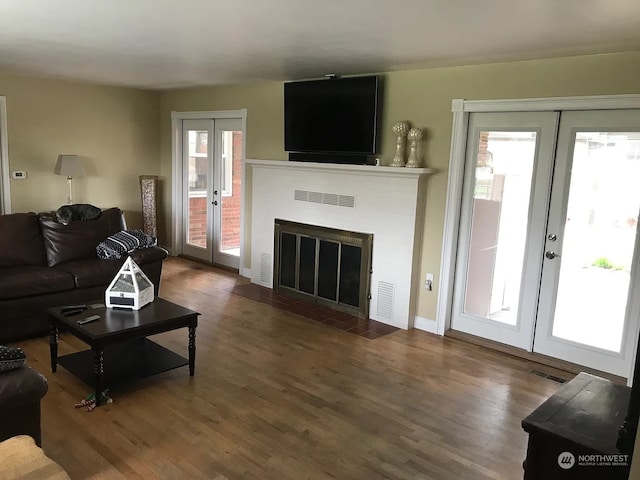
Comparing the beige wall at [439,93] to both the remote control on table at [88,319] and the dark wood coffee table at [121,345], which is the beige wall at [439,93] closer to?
the dark wood coffee table at [121,345]

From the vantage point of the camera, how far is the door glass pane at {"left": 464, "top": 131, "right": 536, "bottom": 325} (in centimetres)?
425

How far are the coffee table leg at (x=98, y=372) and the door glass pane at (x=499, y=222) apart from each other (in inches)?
120

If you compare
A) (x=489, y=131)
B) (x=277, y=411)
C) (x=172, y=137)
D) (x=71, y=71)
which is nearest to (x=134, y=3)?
(x=277, y=411)

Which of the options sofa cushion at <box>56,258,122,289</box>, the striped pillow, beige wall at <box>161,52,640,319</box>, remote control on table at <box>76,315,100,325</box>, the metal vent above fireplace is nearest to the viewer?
remote control on table at <box>76,315,100,325</box>

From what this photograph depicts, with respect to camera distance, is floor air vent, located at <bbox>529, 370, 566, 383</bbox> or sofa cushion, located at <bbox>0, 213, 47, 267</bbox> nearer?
floor air vent, located at <bbox>529, 370, 566, 383</bbox>

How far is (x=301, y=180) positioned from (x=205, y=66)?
1.48m

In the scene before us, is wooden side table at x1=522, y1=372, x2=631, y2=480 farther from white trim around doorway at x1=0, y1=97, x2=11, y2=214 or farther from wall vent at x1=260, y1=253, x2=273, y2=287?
white trim around doorway at x1=0, y1=97, x2=11, y2=214

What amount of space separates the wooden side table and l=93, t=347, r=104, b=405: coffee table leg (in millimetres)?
2400

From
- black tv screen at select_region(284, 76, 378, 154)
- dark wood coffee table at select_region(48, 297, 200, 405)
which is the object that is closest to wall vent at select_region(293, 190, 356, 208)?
black tv screen at select_region(284, 76, 378, 154)

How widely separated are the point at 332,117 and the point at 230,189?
7.07 feet

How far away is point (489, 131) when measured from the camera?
4375 mm

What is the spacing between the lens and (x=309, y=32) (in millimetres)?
3340

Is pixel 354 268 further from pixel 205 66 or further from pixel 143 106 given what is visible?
pixel 143 106

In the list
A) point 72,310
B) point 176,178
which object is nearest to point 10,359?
point 72,310
